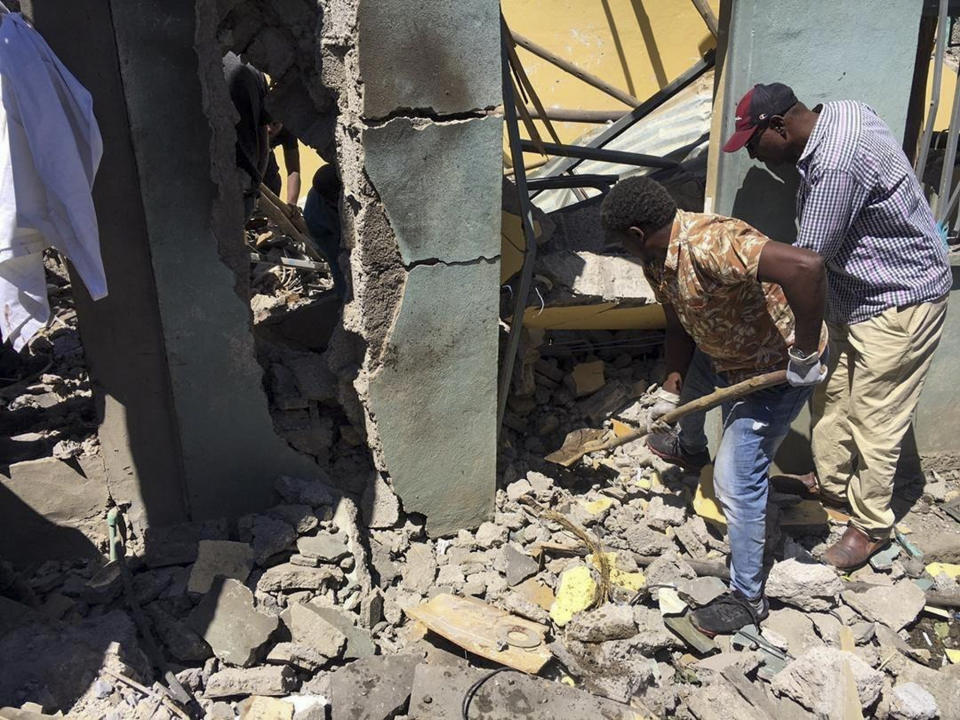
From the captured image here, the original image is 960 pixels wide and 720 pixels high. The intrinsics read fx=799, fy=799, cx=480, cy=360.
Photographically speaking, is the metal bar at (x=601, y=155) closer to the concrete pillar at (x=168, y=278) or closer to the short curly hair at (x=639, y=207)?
the short curly hair at (x=639, y=207)

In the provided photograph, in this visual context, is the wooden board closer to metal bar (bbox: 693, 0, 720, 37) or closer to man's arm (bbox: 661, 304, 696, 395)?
man's arm (bbox: 661, 304, 696, 395)

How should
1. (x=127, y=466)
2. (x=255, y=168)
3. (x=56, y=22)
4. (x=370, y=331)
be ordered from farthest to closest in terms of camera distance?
(x=255, y=168) < (x=127, y=466) < (x=370, y=331) < (x=56, y=22)

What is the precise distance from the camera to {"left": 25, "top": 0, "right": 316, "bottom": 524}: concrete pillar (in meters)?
3.28

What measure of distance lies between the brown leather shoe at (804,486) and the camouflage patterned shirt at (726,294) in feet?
4.41

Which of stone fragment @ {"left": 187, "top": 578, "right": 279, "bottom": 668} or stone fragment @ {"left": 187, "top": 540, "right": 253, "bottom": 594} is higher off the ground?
stone fragment @ {"left": 187, "top": 540, "right": 253, "bottom": 594}

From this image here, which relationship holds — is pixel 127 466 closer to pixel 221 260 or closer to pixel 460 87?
pixel 221 260

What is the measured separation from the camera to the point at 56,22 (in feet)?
10.6

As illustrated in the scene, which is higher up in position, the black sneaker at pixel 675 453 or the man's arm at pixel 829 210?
the man's arm at pixel 829 210

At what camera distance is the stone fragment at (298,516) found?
3.70 meters

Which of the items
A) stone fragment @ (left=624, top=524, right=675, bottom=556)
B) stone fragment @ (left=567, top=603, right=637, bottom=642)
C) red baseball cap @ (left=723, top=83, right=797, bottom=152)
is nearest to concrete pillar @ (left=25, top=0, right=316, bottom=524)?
stone fragment @ (left=567, top=603, right=637, bottom=642)

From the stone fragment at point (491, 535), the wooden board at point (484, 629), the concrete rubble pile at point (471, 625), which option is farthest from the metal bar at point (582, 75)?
the wooden board at point (484, 629)

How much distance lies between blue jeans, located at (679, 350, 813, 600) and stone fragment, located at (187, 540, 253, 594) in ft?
6.97

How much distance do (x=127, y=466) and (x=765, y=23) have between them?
3677 millimetres

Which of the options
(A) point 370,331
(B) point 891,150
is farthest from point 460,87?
(B) point 891,150
